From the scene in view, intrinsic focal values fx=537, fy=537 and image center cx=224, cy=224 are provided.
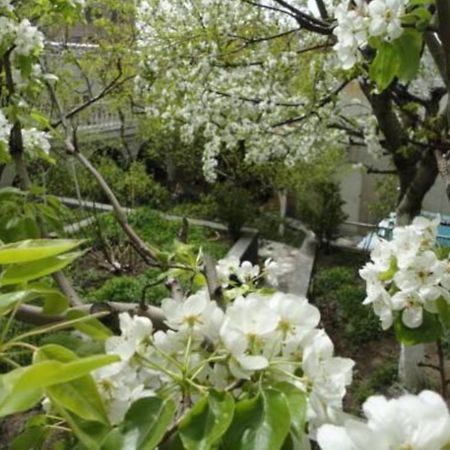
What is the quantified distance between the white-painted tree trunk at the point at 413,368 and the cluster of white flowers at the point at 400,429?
3456mm

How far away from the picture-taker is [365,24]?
1.27 meters

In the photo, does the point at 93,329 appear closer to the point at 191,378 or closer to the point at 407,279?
the point at 191,378

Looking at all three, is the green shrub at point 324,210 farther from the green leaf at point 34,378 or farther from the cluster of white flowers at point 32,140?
the green leaf at point 34,378

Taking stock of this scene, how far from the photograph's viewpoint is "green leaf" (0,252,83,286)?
0.54m

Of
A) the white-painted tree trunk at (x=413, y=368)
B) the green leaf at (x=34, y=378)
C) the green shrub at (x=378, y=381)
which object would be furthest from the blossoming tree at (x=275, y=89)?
the green leaf at (x=34, y=378)

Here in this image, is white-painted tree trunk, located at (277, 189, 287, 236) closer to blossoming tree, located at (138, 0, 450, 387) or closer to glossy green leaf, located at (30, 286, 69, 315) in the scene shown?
blossoming tree, located at (138, 0, 450, 387)

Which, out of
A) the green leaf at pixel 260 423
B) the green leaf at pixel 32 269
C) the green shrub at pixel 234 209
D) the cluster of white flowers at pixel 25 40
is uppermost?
the cluster of white flowers at pixel 25 40

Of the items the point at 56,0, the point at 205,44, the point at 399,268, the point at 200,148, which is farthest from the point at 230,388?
the point at 200,148

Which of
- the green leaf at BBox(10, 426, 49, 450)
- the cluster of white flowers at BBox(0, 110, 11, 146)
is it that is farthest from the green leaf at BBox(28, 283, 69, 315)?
the cluster of white flowers at BBox(0, 110, 11, 146)

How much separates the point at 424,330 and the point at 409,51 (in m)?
0.63

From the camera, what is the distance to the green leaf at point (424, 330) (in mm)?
1174

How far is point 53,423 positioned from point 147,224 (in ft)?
21.0

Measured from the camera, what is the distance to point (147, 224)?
6.98 metres

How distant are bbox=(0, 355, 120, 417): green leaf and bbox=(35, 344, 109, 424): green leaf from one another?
0.17 ft
